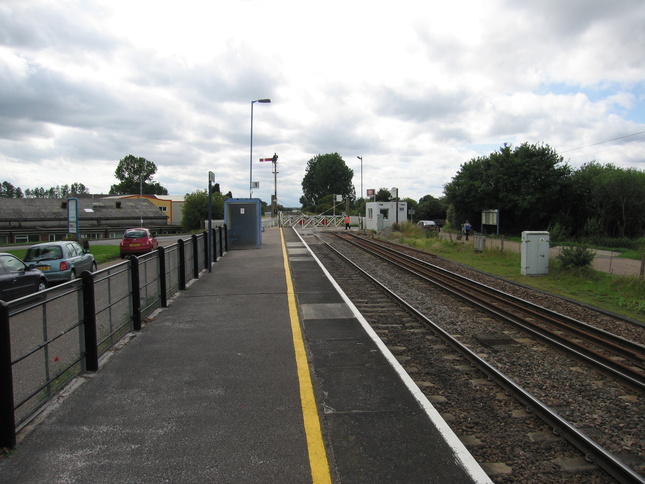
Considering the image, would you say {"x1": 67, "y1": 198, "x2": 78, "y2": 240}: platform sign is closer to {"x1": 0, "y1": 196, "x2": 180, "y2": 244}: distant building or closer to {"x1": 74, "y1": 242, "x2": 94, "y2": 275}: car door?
{"x1": 74, "y1": 242, "x2": 94, "y2": 275}: car door

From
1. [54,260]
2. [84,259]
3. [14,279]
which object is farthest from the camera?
[84,259]

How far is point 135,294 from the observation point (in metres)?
7.39

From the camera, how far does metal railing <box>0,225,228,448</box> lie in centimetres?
374

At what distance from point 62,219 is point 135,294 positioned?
60581 millimetres

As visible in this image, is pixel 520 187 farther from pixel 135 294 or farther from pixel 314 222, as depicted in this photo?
pixel 135 294

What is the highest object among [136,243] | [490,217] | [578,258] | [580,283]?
[490,217]

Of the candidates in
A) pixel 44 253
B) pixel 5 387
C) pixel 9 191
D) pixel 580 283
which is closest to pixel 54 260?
pixel 44 253

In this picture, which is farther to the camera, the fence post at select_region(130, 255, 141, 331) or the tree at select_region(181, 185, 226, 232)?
the tree at select_region(181, 185, 226, 232)

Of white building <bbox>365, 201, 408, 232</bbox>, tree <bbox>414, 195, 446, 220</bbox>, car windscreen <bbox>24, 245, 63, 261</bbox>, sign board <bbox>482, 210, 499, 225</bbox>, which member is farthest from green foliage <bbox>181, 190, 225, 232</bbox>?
car windscreen <bbox>24, 245, 63, 261</bbox>

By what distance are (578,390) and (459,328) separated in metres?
3.05

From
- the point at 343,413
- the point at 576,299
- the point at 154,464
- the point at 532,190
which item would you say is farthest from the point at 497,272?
the point at 532,190

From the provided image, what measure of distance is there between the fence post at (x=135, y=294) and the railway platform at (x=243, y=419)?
0.21m

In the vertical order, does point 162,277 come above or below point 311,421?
above

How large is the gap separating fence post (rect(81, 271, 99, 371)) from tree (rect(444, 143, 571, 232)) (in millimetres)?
36762
